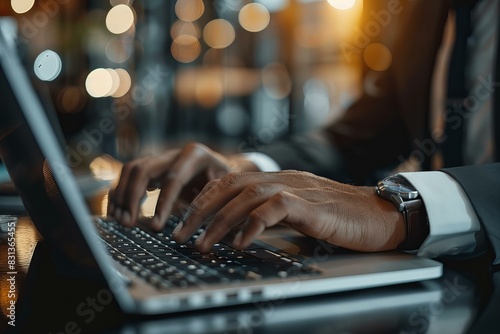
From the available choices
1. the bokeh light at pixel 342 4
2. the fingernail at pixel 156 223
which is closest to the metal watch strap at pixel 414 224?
the fingernail at pixel 156 223

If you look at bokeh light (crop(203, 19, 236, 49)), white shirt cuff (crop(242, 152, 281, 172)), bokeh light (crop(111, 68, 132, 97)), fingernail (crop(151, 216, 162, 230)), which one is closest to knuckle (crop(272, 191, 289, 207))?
fingernail (crop(151, 216, 162, 230))

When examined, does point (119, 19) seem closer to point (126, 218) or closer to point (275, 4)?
point (275, 4)

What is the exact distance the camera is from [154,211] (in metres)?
0.86

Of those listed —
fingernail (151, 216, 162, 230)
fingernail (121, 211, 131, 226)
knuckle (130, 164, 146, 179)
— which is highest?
knuckle (130, 164, 146, 179)

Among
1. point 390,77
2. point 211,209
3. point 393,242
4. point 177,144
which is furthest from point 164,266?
point 177,144

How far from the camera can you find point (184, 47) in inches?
210

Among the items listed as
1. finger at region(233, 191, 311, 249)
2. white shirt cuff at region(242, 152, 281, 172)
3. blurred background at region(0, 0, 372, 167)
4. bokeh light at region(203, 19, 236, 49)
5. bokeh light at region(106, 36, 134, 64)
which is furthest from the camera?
bokeh light at region(203, 19, 236, 49)

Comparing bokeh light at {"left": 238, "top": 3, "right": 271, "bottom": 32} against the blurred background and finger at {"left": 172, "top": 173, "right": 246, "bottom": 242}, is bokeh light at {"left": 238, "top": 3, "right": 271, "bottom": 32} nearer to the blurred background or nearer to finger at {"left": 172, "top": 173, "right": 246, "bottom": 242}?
the blurred background

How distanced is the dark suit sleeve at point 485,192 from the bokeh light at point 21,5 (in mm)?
4733

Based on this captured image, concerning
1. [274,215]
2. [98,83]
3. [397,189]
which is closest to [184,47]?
[98,83]

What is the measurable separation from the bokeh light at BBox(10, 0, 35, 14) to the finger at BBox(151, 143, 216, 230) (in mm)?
4381

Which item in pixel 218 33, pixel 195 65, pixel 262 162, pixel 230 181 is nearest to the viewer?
pixel 230 181

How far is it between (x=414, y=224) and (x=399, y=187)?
0.06 metres

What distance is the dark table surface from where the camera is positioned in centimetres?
45
